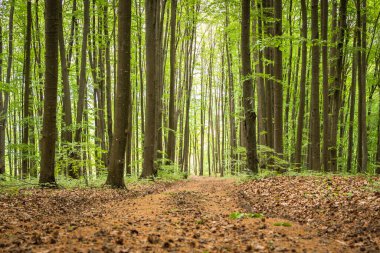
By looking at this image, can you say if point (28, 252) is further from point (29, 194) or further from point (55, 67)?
point (55, 67)

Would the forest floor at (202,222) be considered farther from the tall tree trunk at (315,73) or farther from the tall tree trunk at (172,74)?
the tall tree trunk at (172,74)

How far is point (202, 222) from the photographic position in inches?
195

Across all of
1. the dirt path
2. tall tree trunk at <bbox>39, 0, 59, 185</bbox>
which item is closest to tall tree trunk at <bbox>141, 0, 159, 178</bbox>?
tall tree trunk at <bbox>39, 0, 59, 185</bbox>

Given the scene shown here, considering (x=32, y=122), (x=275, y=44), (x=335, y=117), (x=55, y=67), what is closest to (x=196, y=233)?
(x=55, y=67)

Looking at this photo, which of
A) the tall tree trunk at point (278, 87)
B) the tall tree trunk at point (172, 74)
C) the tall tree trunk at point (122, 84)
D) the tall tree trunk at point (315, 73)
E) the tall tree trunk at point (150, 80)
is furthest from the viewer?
the tall tree trunk at point (172, 74)

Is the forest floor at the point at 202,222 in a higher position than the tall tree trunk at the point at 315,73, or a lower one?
lower

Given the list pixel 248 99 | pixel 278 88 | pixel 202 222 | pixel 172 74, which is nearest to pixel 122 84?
pixel 248 99

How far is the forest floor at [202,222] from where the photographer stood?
3.61 m

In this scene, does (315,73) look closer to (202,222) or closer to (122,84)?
(122,84)

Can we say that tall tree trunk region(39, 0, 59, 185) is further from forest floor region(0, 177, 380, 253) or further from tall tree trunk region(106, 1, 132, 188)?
tall tree trunk region(106, 1, 132, 188)

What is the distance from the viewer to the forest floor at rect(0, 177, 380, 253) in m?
3.61

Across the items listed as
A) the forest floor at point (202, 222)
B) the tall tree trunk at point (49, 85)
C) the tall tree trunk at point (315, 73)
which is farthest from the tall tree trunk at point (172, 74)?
the forest floor at point (202, 222)

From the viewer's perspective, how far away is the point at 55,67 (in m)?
8.85

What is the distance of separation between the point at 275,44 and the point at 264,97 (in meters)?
5.15
